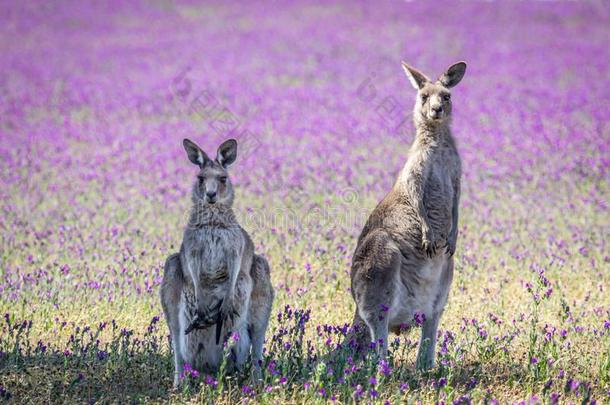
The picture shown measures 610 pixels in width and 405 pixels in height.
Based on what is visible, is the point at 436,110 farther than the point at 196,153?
Yes

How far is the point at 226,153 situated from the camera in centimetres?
543

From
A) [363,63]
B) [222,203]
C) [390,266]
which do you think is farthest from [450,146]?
[363,63]

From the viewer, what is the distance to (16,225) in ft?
31.3

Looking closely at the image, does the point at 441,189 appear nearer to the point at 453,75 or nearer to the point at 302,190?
the point at 453,75

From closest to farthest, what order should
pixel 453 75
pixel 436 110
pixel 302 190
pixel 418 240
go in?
1. pixel 418 240
2. pixel 436 110
3. pixel 453 75
4. pixel 302 190

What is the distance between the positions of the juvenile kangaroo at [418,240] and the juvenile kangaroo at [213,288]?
74 cm

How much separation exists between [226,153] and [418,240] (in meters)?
1.50

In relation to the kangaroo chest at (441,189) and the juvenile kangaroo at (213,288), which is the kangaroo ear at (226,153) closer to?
the juvenile kangaroo at (213,288)

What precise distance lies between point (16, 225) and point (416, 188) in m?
5.51

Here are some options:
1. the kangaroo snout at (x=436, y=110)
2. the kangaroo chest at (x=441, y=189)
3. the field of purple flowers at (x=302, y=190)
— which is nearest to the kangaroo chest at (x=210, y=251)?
the field of purple flowers at (x=302, y=190)

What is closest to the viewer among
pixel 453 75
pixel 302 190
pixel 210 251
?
pixel 210 251

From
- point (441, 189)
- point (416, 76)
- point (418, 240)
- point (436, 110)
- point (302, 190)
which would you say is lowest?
point (418, 240)

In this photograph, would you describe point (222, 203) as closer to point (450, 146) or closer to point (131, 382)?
point (131, 382)

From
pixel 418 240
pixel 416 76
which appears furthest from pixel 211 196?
pixel 416 76
